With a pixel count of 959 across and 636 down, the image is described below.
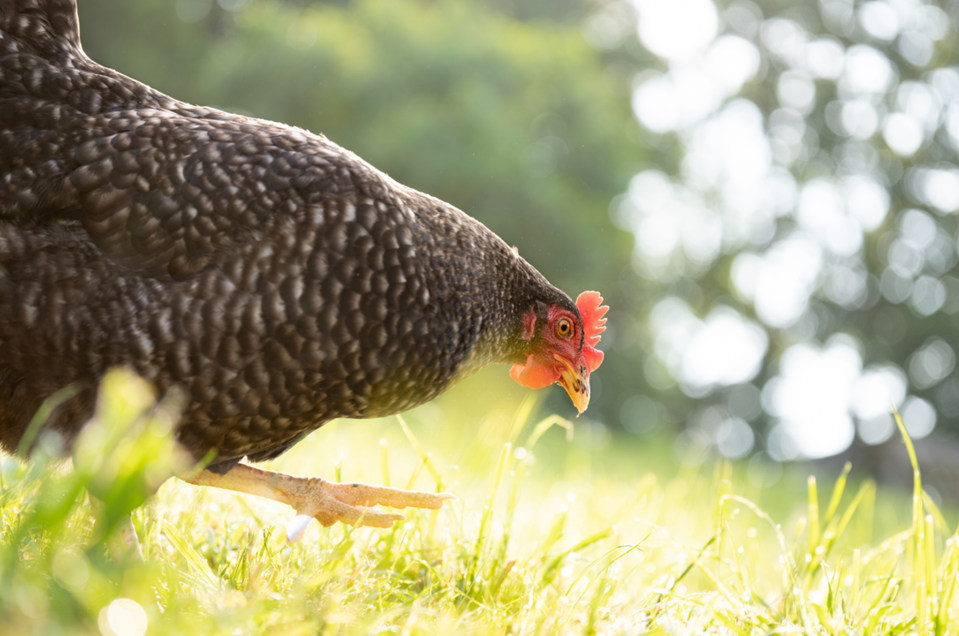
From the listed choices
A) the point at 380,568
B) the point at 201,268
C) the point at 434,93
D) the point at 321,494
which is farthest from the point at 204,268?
the point at 434,93

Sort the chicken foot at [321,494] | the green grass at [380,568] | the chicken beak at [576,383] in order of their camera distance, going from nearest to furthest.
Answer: the green grass at [380,568] → the chicken foot at [321,494] → the chicken beak at [576,383]

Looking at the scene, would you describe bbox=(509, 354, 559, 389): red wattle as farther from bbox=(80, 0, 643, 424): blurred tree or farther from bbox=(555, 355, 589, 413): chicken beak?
bbox=(80, 0, 643, 424): blurred tree

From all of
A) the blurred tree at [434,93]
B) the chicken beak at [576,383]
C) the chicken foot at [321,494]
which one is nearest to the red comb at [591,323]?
the chicken beak at [576,383]

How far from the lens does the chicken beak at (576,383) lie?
2.71 meters

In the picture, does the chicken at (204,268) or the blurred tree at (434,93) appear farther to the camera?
the blurred tree at (434,93)

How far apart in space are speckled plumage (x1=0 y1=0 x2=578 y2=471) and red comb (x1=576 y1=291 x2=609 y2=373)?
0.77 m

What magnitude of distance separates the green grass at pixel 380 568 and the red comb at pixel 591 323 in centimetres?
29

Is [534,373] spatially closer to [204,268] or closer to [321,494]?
[321,494]

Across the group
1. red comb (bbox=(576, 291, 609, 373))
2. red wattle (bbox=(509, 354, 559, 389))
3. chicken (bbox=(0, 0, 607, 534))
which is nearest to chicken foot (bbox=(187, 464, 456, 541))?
chicken (bbox=(0, 0, 607, 534))

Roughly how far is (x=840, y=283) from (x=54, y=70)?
18387 mm

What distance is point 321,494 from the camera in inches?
91.1

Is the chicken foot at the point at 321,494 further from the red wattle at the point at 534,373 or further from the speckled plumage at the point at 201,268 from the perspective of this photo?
the red wattle at the point at 534,373

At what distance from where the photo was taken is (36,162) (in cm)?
199

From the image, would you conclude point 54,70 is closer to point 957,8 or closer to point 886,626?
point 886,626
